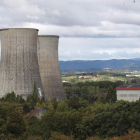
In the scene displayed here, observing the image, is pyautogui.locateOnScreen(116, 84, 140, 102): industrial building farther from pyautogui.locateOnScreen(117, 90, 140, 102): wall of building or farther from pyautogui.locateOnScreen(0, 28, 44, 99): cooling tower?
pyautogui.locateOnScreen(0, 28, 44, 99): cooling tower

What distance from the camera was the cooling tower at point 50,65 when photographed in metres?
51.8

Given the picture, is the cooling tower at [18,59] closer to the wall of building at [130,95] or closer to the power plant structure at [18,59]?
the power plant structure at [18,59]

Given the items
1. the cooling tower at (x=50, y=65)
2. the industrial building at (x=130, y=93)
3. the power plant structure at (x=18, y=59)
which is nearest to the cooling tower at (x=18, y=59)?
the power plant structure at (x=18, y=59)

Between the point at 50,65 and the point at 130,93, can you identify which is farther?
the point at 50,65

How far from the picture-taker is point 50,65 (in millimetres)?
52125

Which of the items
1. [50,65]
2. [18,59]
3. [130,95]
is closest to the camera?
[18,59]

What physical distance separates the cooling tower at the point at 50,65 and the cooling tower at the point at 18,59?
16.8 feet

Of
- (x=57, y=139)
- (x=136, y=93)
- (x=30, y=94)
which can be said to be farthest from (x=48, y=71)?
(x=57, y=139)

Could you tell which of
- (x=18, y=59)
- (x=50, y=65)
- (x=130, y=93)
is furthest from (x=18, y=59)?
(x=130, y=93)

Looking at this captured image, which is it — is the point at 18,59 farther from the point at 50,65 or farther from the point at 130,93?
the point at 130,93

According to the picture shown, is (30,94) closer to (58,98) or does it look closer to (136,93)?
(58,98)

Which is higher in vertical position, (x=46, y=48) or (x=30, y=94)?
(x=46, y=48)

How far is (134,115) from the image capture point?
1111 inches

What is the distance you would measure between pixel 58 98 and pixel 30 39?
9393 mm
